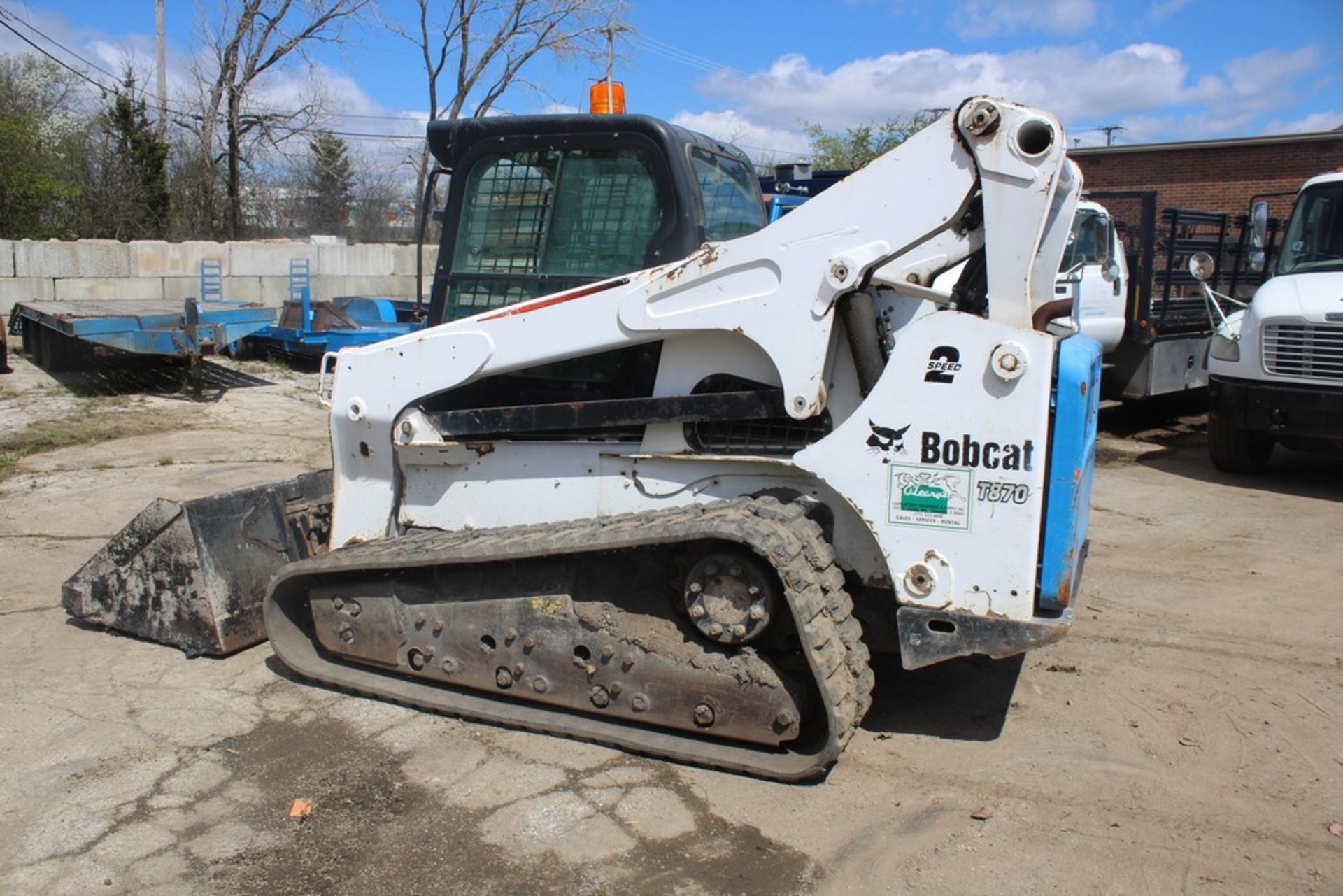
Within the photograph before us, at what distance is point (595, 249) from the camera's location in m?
4.34

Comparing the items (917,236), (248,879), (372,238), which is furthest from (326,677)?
(372,238)

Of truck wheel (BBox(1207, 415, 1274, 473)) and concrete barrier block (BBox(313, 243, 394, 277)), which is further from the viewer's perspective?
concrete barrier block (BBox(313, 243, 394, 277))

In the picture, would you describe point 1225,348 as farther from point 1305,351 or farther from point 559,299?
point 559,299

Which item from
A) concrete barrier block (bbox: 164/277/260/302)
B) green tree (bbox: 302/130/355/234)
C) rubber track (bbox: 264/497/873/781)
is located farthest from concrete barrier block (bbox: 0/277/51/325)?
green tree (bbox: 302/130/355/234)

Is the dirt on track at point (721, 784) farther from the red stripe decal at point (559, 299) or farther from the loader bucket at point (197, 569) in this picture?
the red stripe decal at point (559, 299)

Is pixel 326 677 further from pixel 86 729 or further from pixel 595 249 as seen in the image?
pixel 595 249

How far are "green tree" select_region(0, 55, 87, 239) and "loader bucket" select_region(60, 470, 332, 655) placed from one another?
55.2 feet

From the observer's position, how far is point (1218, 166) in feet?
74.4

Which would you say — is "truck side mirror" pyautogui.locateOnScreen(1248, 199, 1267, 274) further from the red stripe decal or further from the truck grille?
the red stripe decal

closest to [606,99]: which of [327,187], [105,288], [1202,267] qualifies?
[1202,267]

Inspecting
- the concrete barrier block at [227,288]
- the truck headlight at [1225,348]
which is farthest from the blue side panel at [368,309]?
the truck headlight at [1225,348]

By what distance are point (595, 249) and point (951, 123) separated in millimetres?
1497

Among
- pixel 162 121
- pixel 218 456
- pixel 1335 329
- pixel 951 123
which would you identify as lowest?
pixel 218 456

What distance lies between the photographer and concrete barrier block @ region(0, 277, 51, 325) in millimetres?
A: 14289
